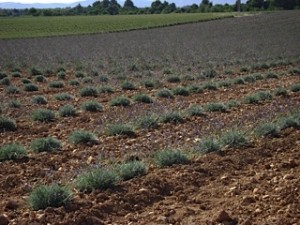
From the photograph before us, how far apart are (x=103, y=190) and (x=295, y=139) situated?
395cm

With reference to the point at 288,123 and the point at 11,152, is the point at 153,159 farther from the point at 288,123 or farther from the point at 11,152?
the point at 288,123

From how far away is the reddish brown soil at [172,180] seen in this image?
539 cm

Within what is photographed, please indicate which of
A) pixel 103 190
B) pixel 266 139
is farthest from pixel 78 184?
pixel 266 139

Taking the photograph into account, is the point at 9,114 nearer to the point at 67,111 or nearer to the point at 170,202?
the point at 67,111

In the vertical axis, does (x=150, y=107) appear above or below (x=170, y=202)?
below

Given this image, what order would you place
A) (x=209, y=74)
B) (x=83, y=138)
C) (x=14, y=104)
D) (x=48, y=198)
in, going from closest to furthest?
(x=48, y=198) < (x=83, y=138) < (x=14, y=104) < (x=209, y=74)

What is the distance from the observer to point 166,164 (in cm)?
721

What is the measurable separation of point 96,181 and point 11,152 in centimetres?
249

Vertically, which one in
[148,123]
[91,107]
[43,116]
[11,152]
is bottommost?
[91,107]

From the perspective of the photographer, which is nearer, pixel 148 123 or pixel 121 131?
pixel 121 131

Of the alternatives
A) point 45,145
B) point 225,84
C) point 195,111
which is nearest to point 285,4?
point 225,84

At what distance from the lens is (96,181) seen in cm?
620

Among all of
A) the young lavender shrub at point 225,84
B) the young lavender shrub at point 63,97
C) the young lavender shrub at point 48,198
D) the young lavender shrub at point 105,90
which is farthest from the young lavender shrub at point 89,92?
the young lavender shrub at point 48,198

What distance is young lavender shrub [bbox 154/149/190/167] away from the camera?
721cm
